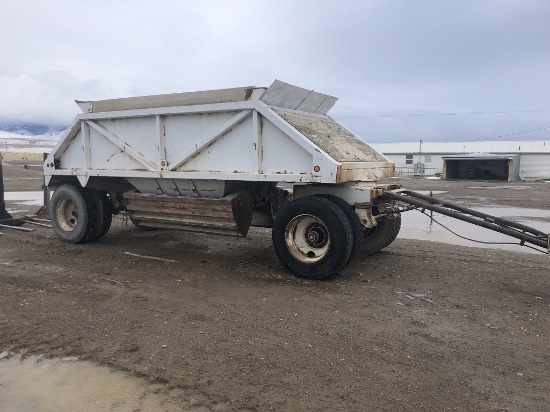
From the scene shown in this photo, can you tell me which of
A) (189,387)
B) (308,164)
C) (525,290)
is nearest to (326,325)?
(189,387)

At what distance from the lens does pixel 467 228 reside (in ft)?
36.5

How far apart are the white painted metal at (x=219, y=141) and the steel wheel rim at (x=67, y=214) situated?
0.63 meters

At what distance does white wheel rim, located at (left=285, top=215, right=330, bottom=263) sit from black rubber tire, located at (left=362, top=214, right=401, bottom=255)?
160cm

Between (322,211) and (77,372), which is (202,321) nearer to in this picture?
(77,372)

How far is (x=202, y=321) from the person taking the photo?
4.49 metres

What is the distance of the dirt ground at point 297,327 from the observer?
10.6 feet

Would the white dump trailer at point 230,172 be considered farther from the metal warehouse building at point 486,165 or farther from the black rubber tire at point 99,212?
the metal warehouse building at point 486,165

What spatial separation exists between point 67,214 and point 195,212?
312 centimetres

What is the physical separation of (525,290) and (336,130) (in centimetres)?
335

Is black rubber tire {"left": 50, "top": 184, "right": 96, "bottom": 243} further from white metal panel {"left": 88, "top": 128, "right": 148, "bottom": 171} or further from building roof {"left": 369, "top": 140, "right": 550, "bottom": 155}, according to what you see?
building roof {"left": 369, "top": 140, "right": 550, "bottom": 155}

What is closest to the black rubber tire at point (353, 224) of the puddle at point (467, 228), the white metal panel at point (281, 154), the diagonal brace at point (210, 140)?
the white metal panel at point (281, 154)

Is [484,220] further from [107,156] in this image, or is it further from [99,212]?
[99,212]

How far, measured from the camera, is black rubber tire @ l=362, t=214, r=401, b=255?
23.9 feet

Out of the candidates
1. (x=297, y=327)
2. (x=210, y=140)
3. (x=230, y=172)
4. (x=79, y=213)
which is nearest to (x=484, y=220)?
(x=297, y=327)
